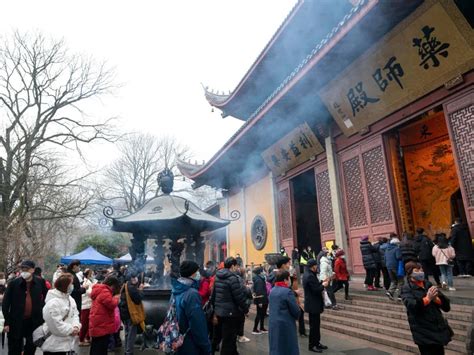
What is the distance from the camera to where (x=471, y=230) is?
6.45 metres

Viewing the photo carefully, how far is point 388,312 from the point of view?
6090 mm

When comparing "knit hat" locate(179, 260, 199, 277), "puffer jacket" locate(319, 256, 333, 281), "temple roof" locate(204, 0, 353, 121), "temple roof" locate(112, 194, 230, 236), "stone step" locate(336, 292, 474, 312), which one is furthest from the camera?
"temple roof" locate(204, 0, 353, 121)

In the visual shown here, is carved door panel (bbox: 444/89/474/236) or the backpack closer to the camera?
the backpack

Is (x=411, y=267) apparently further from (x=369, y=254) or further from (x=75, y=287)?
(x=75, y=287)

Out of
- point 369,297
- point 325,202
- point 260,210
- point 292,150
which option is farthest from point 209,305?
point 260,210

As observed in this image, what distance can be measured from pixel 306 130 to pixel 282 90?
6.43 ft

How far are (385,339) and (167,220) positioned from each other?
3.83 meters

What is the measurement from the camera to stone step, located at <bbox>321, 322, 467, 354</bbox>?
448 cm

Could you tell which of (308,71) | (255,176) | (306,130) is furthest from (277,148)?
(308,71)

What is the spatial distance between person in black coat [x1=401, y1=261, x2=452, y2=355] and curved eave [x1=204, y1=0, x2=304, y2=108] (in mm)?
9292

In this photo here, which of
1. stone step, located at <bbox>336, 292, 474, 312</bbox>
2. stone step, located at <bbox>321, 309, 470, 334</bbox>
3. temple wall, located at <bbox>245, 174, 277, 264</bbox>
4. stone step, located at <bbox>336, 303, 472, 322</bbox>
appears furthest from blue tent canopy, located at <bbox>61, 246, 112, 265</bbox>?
stone step, located at <bbox>336, 303, 472, 322</bbox>

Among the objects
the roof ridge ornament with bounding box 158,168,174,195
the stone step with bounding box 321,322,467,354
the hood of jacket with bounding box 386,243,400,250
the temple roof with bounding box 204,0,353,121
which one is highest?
the temple roof with bounding box 204,0,353,121

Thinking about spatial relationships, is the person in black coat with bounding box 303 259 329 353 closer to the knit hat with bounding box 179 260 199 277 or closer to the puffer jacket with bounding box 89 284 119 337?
the knit hat with bounding box 179 260 199 277

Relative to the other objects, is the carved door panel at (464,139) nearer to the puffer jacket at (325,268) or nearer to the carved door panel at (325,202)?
the puffer jacket at (325,268)
